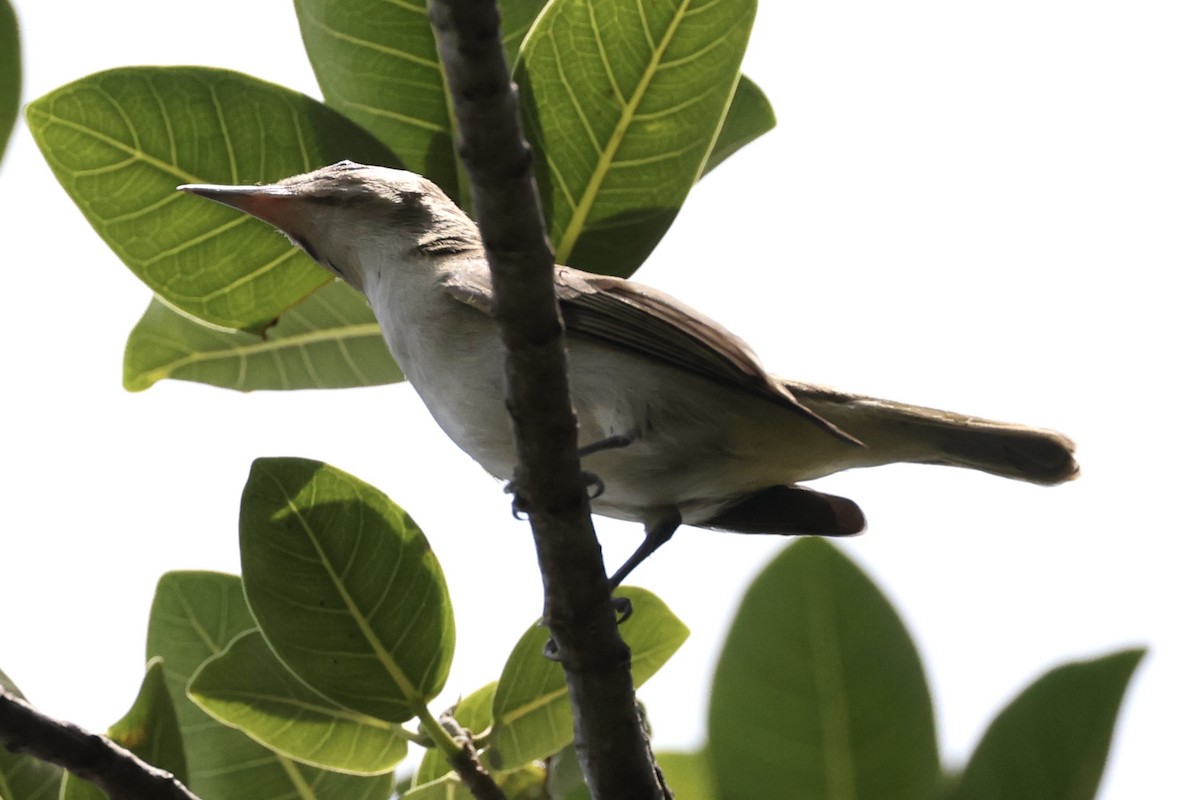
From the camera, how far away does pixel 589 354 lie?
10.1 feet

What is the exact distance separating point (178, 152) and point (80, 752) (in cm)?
141

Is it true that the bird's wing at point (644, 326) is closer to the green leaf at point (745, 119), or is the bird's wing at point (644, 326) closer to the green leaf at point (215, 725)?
the green leaf at point (745, 119)

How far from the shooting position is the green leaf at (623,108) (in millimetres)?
2631

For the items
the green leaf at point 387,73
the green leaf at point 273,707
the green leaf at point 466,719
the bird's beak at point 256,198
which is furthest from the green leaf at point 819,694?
the bird's beak at point 256,198

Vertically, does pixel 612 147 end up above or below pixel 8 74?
below

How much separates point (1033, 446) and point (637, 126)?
1.70 metres

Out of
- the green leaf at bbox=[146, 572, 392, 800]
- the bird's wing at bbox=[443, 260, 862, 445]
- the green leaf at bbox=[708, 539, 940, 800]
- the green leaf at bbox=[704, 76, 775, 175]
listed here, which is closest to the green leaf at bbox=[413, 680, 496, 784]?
the green leaf at bbox=[146, 572, 392, 800]

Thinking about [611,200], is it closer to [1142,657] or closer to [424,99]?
[424,99]

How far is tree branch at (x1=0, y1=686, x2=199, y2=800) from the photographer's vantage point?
201 centimetres

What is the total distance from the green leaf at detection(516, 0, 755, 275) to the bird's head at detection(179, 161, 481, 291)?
1.83 feet

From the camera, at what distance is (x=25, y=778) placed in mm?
2488

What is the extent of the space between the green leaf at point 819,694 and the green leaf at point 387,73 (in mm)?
1313

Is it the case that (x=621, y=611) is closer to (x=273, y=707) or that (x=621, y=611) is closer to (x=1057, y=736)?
(x=273, y=707)

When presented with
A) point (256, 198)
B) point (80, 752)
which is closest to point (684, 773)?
point (80, 752)
